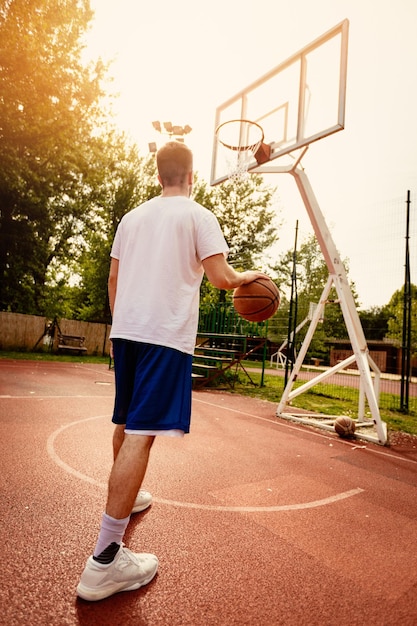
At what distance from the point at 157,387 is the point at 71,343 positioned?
1974 centimetres

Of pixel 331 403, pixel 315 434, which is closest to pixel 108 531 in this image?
pixel 315 434

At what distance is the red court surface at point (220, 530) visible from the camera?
166 centimetres

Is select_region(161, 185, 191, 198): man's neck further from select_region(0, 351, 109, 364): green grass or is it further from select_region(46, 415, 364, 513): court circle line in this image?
select_region(0, 351, 109, 364): green grass

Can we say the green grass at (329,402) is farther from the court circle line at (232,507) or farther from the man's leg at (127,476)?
the man's leg at (127,476)

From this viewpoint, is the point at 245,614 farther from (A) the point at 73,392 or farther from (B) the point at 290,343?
(B) the point at 290,343

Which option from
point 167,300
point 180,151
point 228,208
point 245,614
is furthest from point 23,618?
point 228,208

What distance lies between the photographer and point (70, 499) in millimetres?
2611

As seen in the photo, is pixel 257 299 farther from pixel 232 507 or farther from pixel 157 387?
pixel 232 507

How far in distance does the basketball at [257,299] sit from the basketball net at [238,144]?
413 cm

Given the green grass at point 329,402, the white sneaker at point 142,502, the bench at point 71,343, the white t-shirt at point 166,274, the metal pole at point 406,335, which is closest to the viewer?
the white t-shirt at point 166,274

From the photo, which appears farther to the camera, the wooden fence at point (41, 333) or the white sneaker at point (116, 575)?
the wooden fence at point (41, 333)

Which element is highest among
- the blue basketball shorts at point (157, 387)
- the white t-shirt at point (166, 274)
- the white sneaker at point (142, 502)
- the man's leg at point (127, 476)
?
the white t-shirt at point (166, 274)

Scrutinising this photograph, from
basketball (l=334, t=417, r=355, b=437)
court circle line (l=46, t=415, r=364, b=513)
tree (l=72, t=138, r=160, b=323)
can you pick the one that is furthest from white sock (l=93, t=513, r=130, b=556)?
tree (l=72, t=138, r=160, b=323)

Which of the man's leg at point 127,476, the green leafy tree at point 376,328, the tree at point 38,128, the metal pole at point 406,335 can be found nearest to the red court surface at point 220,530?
the man's leg at point 127,476
